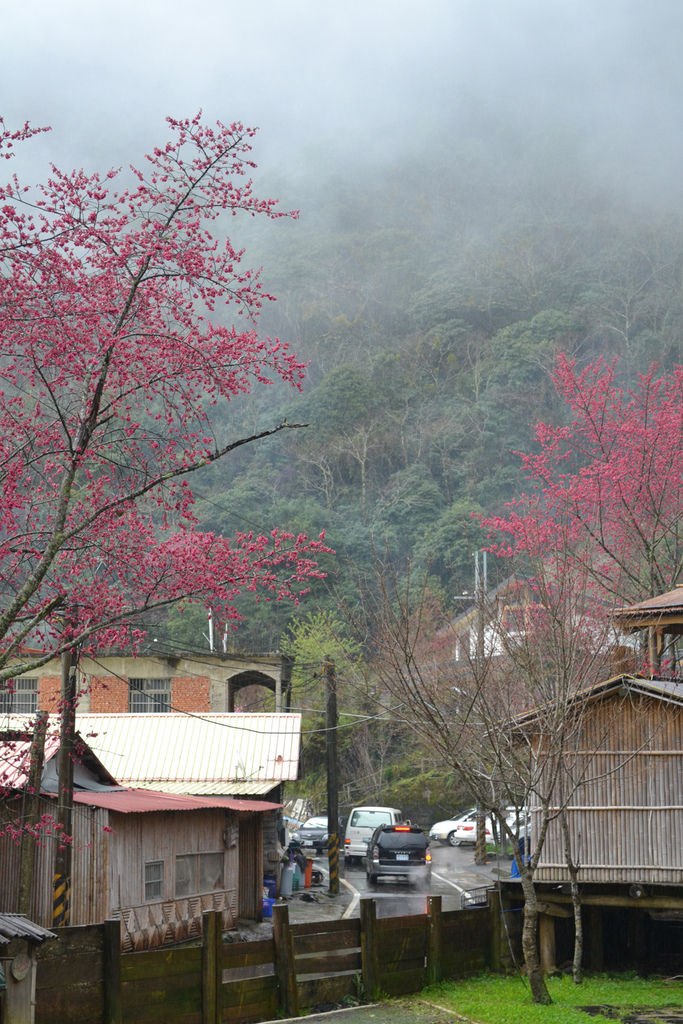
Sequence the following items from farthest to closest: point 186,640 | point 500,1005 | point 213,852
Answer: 1. point 186,640
2. point 213,852
3. point 500,1005

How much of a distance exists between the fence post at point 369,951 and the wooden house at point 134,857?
4.95 meters

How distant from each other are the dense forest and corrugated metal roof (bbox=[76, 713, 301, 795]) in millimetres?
15964

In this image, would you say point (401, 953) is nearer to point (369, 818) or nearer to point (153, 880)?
point (153, 880)

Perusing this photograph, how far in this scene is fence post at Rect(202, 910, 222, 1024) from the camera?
11352 mm

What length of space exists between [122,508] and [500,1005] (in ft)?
28.4

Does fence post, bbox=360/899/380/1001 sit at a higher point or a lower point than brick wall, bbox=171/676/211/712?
lower

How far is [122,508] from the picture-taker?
861 centimetres

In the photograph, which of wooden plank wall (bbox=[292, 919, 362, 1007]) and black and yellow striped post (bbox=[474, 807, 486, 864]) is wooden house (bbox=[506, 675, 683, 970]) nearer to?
wooden plank wall (bbox=[292, 919, 362, 1007])

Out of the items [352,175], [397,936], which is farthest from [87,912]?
[352,175]

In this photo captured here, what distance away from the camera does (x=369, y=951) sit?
13242mm

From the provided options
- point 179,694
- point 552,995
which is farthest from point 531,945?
point 179,694

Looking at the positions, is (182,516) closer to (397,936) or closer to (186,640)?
(397,936)

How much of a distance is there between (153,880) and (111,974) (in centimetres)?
939

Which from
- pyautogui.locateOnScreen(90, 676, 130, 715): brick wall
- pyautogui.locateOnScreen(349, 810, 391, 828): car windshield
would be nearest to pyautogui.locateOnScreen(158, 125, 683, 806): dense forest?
pyautogui.locateOnScreen(90, 676, 130, 715): brick wall
